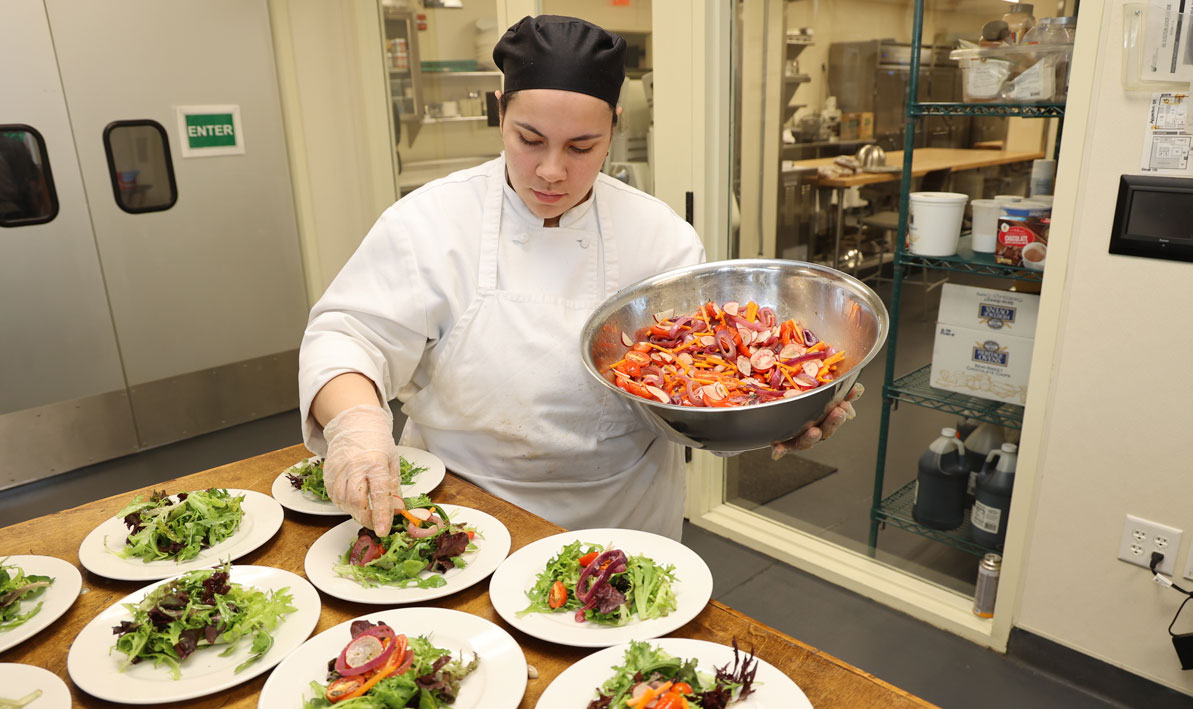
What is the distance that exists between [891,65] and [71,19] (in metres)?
3.38

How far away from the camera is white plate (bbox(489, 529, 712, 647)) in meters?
1.05

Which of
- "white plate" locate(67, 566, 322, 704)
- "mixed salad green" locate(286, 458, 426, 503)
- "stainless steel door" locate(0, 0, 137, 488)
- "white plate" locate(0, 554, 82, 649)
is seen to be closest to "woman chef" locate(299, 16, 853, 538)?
"mixed salad green" locate(286, 458, 426, 503)

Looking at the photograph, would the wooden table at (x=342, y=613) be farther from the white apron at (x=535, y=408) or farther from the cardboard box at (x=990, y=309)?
the cardboard box at (x=990, y=309)

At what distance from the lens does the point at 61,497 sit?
11.6ft

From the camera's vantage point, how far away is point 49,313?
11.7ft

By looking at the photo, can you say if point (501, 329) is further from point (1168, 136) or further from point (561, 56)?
point (1168, 136)

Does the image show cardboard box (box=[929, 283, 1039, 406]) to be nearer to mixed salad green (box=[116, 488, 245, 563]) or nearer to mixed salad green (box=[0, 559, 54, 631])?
mixed salad green (box=[116, 488, 245, 563])

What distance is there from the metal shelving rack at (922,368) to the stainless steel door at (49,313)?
11.4ft

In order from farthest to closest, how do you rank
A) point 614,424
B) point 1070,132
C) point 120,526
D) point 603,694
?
point 1070,132
point 614,424
point 120,526
point 603,694

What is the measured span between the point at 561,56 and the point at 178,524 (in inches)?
40.0

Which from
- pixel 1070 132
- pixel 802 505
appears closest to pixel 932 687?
pixel 802 505

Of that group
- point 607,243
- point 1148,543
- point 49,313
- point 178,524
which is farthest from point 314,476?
point 49,313

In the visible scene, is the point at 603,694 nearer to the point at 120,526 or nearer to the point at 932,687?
the point at 120,526

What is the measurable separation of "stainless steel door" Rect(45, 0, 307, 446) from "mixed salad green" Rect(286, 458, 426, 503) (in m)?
2.81
